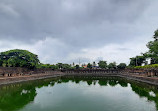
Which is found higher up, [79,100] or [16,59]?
[16,59]

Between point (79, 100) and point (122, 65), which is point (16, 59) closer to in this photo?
point (79, 100)

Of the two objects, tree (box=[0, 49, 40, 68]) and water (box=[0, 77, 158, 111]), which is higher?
tree (box=[0, 49, 40, 68])

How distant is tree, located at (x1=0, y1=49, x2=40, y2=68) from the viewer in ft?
123

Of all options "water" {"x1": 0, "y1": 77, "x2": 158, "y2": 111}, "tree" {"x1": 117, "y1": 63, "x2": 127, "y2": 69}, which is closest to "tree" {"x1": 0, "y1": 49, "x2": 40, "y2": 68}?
"water" {"x1": 0, "y1": 77, "x2": 158, "y2": 111}

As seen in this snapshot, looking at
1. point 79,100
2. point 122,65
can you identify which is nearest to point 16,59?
point 79,100

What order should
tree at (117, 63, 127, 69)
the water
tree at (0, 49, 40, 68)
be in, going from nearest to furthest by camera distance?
the water → tree at (0, 49, 40, 68) → tree at (117, 63, 127, 69)

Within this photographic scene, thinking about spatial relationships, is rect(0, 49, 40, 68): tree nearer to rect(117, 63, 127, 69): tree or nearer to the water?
the water

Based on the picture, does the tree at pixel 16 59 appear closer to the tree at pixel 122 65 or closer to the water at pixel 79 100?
the water at pixel 79 100

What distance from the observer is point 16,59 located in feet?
125

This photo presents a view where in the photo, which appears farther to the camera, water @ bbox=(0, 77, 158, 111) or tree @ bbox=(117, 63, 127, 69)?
tree @ bbox=(117, 63, 127, 69)

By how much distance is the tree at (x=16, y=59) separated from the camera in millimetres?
37625

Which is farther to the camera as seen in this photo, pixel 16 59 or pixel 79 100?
pixel 16 59

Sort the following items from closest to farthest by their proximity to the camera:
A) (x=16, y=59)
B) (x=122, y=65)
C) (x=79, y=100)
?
(x=79, y=100)
(x=16, y=59)
(x=122, y=65)

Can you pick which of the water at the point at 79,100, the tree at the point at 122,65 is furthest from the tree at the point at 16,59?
the tree at the point at 122,65
